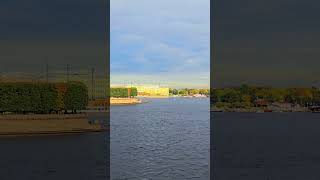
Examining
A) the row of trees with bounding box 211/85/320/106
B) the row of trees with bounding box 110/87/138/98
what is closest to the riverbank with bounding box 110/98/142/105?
the row of trees with bounding box 110/87/138/98

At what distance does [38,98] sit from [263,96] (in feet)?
288

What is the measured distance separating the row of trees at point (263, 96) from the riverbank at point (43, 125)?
8187cm

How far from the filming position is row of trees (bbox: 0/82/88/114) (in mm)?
45156

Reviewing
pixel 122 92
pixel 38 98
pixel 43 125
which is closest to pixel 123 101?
pixel 122 92

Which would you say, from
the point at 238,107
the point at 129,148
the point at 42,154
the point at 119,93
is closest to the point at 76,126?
the point at 129,148

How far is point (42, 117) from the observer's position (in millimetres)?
43562

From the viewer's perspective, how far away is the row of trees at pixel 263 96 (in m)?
123

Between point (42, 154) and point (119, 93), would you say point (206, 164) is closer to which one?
point (42, 154)

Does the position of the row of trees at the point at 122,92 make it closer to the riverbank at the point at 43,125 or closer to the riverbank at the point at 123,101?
the riverbank at the point at 123,101

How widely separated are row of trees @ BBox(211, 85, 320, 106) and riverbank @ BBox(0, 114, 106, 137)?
81.9 meters

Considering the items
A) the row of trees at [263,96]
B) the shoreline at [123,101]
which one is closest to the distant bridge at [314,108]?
the row of trees at [263,96]

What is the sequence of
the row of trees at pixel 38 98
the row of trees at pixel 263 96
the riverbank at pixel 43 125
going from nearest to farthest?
the riverbank at pixel 43 125
the row of trees at pixel 38 98
the row of trees at pixel 263 96

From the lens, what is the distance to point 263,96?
125 meters

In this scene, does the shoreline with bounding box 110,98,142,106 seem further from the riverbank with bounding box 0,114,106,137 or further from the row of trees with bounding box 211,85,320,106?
the riverbank with bounding box 0,114,106,137
